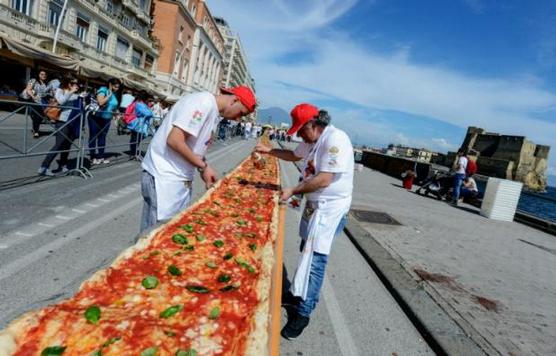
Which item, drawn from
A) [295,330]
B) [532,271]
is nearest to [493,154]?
[532,271]

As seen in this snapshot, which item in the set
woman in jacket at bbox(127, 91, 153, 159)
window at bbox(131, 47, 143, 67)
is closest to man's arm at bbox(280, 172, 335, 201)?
Answer: woman in jacket at bbox(127, 91, 153, 159)

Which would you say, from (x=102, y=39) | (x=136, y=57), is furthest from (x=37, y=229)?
(x=136, y=57)

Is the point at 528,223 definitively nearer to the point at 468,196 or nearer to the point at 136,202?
the point at 468,196

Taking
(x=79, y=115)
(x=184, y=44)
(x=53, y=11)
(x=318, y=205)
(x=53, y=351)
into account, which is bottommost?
(x=53, y=351)

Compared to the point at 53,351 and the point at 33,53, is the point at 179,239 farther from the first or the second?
the point at 33,53

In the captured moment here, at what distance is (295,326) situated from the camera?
11.6 feet

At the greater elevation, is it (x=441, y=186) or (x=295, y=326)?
(x=441, y=186)

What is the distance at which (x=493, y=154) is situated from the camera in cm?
8381

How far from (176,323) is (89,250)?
3.11m

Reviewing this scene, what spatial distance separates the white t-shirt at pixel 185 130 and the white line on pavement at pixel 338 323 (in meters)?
2.28

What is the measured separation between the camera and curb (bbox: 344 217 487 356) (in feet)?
12.3

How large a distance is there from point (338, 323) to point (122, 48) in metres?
49.4

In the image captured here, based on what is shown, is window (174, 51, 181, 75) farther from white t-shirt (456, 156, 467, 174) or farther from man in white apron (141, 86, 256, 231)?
man in white apron (141, 86, 256, 231)

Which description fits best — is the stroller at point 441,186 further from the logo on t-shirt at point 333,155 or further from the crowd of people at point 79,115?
the logo on t-shirt at point 333,155
